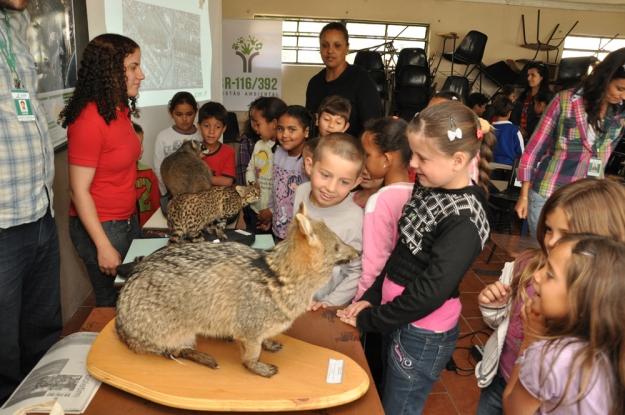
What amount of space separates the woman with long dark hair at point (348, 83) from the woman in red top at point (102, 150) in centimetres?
193

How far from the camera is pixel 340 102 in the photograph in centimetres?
339

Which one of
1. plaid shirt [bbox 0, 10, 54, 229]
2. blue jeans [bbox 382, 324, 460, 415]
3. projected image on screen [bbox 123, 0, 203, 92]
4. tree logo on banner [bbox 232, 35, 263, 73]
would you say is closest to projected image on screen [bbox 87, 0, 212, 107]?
projected image on screen [bbox 123, 0, 203, 92]

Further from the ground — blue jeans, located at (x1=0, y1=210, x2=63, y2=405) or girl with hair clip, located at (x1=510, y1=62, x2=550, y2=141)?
girl with hair clip, located at (x1=510, y1=62, x2=550, y2=141)

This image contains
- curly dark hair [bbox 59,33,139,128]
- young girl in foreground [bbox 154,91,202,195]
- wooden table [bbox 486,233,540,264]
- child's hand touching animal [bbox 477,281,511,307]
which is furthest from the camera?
young girl in foreground [bbox 154,91,202,195]

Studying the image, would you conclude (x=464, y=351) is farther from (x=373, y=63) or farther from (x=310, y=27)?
(x=310, y=27)

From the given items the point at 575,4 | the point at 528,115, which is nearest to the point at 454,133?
the point at 528,115

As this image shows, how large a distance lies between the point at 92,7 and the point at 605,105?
423 cm

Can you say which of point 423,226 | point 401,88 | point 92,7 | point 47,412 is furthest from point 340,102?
point 401,88

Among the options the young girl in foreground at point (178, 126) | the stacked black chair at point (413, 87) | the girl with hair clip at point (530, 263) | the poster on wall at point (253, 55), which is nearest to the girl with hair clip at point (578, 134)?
the girl with hair clip at point (530, 263)

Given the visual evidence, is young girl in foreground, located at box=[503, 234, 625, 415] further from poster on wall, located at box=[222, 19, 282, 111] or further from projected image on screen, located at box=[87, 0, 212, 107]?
poster on wall, located at box=[222, 19, 282, 111]

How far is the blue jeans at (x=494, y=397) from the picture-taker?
1814 millimetres

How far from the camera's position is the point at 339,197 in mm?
2295

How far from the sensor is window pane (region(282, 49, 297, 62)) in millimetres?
10586

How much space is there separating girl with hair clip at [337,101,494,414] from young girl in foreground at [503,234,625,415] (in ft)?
1.20
